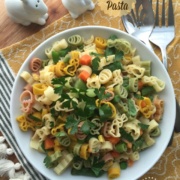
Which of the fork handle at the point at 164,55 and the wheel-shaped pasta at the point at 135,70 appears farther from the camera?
the fork handle at the point at 164,55

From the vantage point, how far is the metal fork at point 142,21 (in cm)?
130

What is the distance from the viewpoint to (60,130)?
1.12 m

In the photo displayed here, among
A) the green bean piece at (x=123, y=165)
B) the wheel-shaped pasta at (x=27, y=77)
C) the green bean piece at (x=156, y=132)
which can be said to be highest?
the wheel-shaped pasta at (x=27, y=77)

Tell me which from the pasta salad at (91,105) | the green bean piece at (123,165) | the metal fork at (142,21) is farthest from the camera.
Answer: the metal fork at (142,21)

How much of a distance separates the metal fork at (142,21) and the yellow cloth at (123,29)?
5 centimetres

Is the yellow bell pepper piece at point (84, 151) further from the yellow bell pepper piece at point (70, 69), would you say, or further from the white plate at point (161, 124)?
the yellow bell pepper piece at point (70, 69)

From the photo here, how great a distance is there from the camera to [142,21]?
1302 millimetres

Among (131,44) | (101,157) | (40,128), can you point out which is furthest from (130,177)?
(131,44)

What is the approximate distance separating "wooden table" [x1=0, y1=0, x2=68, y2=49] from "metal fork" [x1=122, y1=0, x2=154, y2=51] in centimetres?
25

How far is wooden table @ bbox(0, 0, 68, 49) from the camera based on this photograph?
52.7 inches

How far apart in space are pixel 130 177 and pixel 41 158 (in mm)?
298

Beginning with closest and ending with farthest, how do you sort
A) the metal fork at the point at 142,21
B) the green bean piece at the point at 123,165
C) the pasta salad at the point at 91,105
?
1. the pasta salad at the point at 91,105
2. the green bean piece at the point at 123,165
3. the metal fork at the point at 142,21

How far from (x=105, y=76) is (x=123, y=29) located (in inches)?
11.2

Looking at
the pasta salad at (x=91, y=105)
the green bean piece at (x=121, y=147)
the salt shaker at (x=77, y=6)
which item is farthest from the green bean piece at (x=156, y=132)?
the salt shaker at (x=77, y=6)
